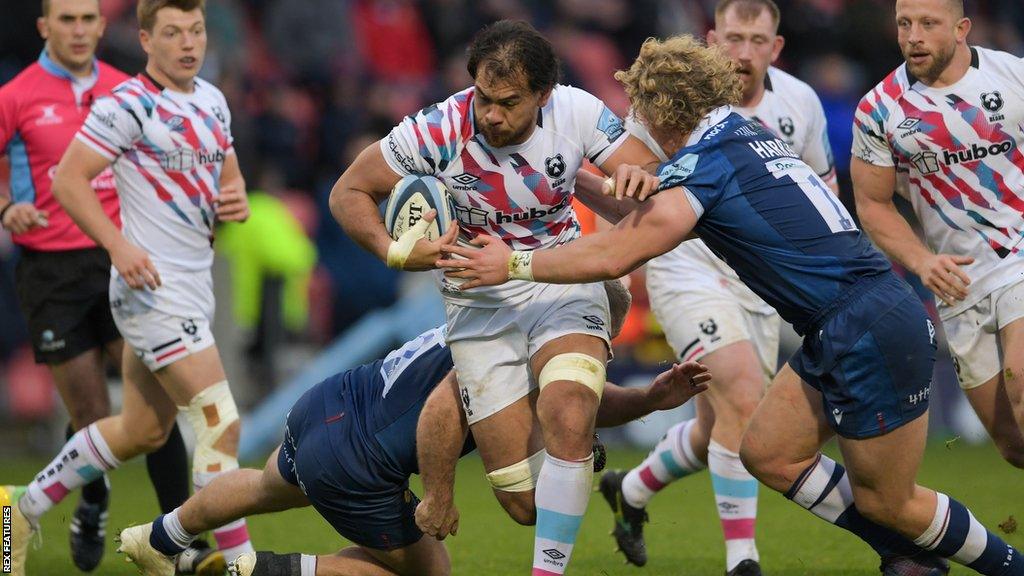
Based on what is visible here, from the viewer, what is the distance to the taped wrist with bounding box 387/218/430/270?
5.62m

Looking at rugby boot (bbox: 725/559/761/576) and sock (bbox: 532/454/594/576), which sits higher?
sock (bbox: 532/454/594/576)

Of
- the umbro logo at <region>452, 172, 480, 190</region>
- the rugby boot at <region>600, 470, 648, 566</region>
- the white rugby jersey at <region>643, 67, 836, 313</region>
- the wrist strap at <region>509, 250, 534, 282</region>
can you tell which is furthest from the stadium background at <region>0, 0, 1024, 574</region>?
the wrist strap at <region>509, 250, 534, 282</region>

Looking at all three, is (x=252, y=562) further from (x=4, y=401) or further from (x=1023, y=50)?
(x=1023, y=50)

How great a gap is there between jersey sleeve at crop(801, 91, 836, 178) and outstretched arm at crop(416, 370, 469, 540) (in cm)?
273

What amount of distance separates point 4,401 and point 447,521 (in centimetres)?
815

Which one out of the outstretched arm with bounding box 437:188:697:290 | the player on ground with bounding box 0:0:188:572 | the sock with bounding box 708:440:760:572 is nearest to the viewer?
the outstretched arm with bounding box 437:188:697:290

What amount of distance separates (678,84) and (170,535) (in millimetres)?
2912

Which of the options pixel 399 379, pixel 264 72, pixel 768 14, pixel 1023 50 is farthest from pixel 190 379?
pixel 1023 50

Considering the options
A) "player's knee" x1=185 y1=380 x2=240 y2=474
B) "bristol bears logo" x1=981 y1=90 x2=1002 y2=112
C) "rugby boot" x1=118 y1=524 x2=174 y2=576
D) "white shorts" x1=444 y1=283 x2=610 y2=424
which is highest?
"bristol bears logo" x1=981 y1=90 x2=1002 y2=112

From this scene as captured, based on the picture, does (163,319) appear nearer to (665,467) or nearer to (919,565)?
(665,467)

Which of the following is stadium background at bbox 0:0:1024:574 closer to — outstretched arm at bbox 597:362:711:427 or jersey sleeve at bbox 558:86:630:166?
outstretched arm at bbox 597:362:711:427

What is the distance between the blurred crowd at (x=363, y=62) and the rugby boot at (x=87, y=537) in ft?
18.0

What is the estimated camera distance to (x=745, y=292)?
761cm

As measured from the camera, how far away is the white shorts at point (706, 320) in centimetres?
727
